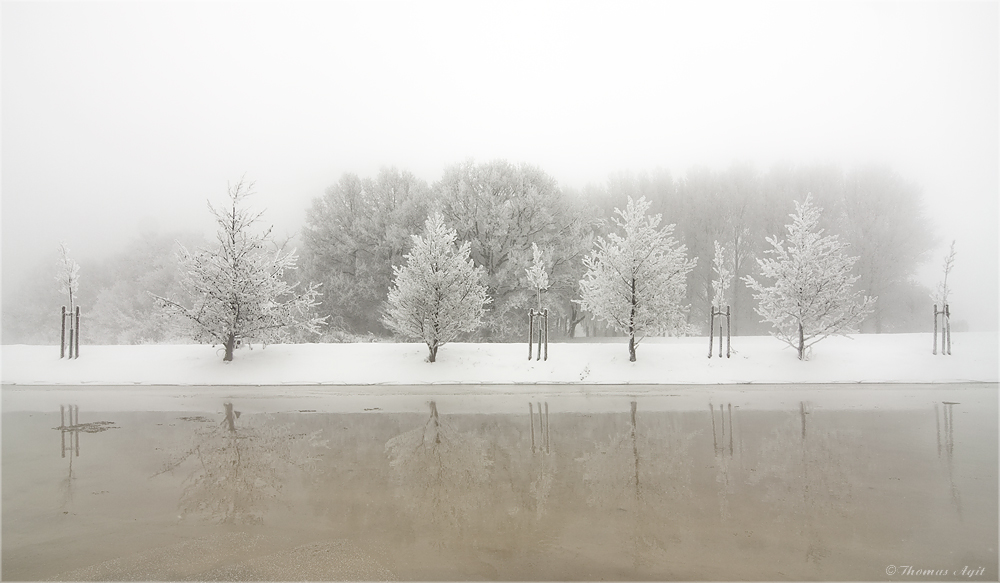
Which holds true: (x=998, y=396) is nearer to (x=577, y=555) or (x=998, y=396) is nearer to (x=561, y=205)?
(x=577, y=555)

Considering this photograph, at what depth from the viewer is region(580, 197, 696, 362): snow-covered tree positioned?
20734mm

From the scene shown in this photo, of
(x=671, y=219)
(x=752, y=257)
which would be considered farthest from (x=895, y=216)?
(x=671, y=219)

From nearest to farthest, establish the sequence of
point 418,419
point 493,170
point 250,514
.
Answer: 1. point 250,514
2. point 418,419
3. point 493,170

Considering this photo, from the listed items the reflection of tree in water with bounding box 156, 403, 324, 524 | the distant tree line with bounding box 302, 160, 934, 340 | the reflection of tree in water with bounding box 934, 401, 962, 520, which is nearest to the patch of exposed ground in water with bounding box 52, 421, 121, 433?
the reflection of tree in water with bounding box 156, 403, 324, 524

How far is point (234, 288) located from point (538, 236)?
62.6 ft

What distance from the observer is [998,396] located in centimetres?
1520

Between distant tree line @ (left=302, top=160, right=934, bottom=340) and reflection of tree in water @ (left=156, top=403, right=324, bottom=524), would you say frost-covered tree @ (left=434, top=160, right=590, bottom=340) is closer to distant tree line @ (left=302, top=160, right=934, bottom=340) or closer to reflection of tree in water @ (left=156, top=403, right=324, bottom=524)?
distant tree line @ (left=302, top=160, right=934, bottom=340)

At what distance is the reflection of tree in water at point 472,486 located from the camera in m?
5.50

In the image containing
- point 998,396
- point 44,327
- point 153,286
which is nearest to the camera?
point 998,396

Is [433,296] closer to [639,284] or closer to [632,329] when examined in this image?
[632,329]

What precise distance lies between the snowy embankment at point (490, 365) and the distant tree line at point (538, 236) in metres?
8.62

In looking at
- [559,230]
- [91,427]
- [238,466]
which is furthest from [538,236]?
[238,466]

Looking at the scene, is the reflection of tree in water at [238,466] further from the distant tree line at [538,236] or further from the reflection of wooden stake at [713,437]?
the distant tree line at [538,236]

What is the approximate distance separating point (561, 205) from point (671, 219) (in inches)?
371
